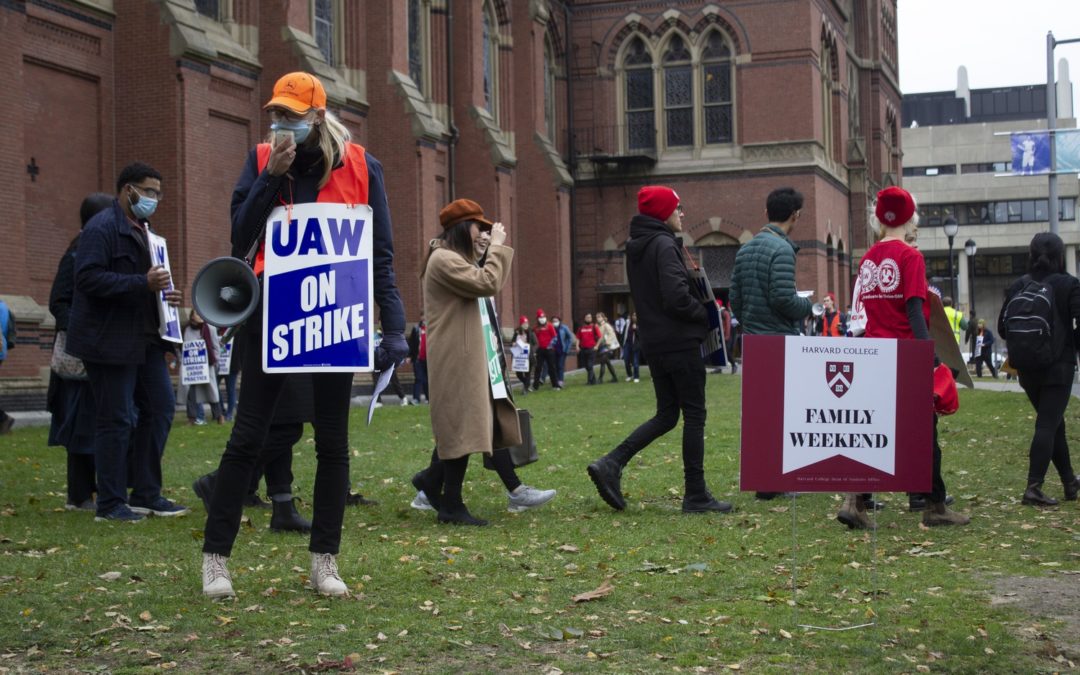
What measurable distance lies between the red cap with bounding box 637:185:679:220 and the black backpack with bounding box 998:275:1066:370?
2.48 meters

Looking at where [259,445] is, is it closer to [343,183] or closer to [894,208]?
[343,183]

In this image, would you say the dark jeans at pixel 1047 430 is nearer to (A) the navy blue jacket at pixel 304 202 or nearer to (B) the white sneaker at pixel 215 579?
(A) the navy blue jacket at pixel 304 202

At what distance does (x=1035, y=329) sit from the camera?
8625 millimetres

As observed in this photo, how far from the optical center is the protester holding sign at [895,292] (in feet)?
24.6

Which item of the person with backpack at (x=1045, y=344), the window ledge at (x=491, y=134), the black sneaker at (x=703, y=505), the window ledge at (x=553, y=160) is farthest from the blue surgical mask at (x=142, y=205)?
the window ledge at (x=553, y=160)

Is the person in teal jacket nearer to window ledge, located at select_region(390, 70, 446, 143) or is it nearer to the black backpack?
the black backpack

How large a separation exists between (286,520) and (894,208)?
3982mm

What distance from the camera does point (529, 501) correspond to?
841 cm

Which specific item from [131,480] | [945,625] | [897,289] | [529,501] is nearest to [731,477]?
[529,501]

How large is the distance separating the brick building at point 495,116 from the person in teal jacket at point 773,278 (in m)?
12.5

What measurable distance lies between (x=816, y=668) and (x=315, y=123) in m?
2.89

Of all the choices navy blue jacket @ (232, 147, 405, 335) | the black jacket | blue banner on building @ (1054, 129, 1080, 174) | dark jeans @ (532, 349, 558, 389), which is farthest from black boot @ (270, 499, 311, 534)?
blue banner on building @ (1054, 129, 1080, 174)

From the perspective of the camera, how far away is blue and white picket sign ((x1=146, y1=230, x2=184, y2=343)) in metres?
7.88

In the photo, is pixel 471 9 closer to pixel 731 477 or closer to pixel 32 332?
pixel 32 332
